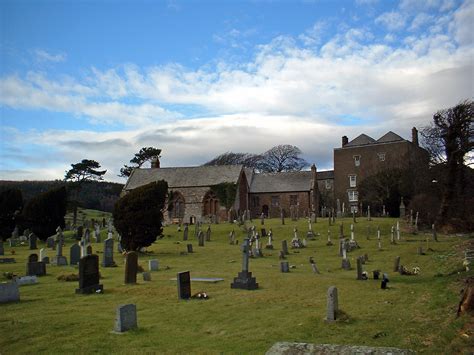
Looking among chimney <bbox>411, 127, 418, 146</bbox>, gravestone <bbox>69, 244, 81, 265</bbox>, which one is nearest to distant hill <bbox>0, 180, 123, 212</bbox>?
chimney <bbox>411, 127, 418, 146</bbox>

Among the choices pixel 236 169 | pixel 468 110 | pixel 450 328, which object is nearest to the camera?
pixel 450 328

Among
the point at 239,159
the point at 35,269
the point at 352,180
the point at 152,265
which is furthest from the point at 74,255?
the point at 239,159

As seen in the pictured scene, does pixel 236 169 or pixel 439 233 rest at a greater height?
pixel 236 169

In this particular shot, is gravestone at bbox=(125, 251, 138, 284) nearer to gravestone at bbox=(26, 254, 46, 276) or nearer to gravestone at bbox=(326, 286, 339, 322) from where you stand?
gravestone at bbox=(26, 254, 46, 276)

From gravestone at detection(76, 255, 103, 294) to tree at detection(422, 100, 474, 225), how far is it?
2909 centimetres

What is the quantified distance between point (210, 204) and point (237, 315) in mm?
47193

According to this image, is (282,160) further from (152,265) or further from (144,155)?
(152,265)

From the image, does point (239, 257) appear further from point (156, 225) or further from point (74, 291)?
point (74, 291)

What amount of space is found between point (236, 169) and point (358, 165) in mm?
19190

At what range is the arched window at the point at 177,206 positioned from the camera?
58844 millimetres

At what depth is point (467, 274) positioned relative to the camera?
1359cm

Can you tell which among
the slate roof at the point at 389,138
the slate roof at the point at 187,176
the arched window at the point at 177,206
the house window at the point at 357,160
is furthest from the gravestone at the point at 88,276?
the slate roof at the point at 389,138

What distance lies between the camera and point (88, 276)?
46.3 ft

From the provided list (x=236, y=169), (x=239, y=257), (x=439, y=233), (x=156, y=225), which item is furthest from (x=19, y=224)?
(x=439, y=233)
